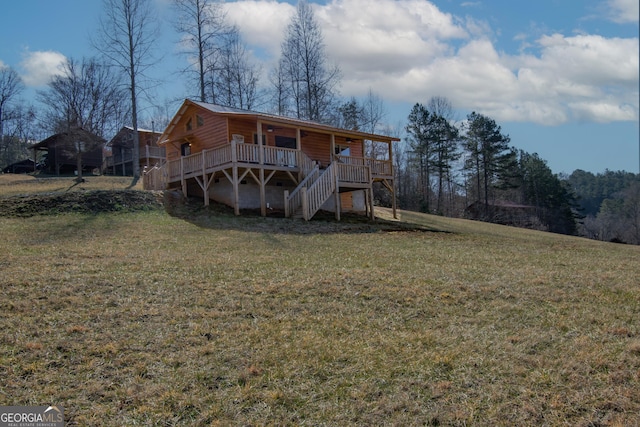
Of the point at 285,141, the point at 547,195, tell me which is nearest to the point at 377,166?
the point at 285,141

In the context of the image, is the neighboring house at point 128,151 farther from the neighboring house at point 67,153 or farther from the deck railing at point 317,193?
the deck railing at point 317,193

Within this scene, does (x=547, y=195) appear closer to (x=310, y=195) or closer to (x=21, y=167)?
(x=310, y=195)

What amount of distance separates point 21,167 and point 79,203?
2823 cm

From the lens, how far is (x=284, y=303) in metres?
6.84

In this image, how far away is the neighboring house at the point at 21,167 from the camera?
1534 inches

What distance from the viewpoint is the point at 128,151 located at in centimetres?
3825

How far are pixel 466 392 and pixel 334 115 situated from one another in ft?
119

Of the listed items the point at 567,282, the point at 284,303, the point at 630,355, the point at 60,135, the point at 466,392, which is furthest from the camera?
the point at 60,135

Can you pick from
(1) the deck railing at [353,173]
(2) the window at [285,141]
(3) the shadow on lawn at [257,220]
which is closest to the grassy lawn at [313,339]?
(3) the shadow on lawn at [257,220]

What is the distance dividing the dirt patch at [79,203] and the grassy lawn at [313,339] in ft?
21.0

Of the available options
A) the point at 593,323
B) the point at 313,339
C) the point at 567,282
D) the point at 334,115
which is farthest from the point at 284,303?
the point at 334,115

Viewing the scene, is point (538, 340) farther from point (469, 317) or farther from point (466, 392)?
point (466, 392)

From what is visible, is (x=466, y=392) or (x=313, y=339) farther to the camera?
(x=313, y=339)

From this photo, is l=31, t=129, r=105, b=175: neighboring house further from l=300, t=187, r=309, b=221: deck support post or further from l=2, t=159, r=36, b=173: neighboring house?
l=300, t=187, r=309, b=221: deck support post
